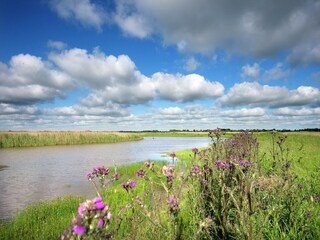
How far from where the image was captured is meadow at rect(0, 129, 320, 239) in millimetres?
2303

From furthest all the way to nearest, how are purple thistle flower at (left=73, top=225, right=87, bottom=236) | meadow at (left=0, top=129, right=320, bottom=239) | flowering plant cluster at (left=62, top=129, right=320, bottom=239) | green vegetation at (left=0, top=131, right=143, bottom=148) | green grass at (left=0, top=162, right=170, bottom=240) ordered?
1. green vegetation at (left=0, top=131, right=143, bottom=148)
2. green grass at (left=0, top=162, right=170, bottom=240)
3. meadow at (left=0, top=129, right=320, bottom=239)
4. flowering plant cluster at (left=62, top=129, right=320, bottom=239)
5. purple thistle flower at (left=73, top=225, right=87, bottom=236)

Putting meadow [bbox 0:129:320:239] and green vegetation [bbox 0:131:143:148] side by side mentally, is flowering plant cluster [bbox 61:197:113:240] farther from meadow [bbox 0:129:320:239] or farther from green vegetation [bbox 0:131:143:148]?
green vegetation [bbox 0:131:143:148]

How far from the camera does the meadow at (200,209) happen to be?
2.30 m

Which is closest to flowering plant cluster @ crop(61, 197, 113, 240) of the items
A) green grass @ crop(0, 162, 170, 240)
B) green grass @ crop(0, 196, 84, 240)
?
green grass @ crop(0, 162, 170, 240)

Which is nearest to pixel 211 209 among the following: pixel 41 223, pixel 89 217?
pixel 89 217

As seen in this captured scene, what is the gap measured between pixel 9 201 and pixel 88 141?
118 feet

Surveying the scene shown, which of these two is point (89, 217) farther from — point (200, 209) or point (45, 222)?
point (45, 222)

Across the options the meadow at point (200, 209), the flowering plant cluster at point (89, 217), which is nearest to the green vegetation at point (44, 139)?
the meadow at point (200, 209)

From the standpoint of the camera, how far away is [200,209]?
4027mm

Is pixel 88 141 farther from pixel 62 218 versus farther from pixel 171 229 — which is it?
pixel 171 229

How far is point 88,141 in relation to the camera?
44375 millimetres

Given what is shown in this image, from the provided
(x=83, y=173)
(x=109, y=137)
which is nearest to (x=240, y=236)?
(x=83, y=173)

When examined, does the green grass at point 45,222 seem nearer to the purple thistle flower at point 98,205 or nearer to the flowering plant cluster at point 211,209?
the flowering plant cluster at point 211,209

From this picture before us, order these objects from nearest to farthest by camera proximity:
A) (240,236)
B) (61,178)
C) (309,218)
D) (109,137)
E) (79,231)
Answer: (79,231), (240,236), (309,218), (61,178), (109,137)
